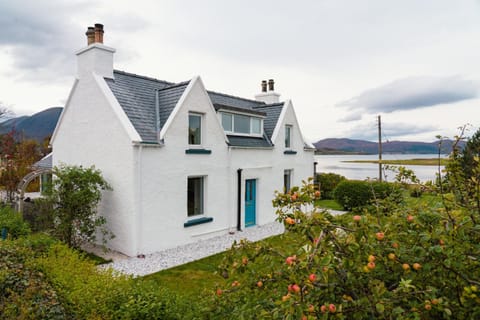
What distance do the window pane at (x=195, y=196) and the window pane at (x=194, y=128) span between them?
5.69 feet

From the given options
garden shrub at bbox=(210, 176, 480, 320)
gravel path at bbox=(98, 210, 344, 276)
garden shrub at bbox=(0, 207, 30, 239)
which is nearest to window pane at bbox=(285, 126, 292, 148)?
gravel path at bbox=(98, 210, 344, 276)

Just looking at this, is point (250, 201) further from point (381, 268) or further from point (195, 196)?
point (381, 268)

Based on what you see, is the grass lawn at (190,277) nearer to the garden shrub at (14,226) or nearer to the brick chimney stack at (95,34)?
the garden shrub at (14,226)

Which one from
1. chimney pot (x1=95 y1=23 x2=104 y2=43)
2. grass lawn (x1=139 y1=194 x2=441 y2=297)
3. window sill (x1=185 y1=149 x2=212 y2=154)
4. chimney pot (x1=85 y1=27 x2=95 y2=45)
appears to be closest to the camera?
grass lawn (x1=139 y1=194 x2=441 y2=297)

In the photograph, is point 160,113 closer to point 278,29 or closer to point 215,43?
point 215,43

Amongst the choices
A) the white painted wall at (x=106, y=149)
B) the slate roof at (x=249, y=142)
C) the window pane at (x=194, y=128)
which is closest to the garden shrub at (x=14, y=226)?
the white painted wall at (x=106, y=149)

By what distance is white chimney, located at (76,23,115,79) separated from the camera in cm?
1167

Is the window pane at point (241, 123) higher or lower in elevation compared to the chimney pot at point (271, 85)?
lower

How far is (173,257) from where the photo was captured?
10562 millimetres

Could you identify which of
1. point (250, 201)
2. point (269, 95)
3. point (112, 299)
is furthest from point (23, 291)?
point (269, 95)

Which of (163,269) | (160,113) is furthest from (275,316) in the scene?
(160,113)

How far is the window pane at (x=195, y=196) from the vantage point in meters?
12.7

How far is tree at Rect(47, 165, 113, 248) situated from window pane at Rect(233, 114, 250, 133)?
7.06 metres

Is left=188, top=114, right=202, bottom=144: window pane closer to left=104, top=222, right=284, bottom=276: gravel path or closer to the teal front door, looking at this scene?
the teal front door
